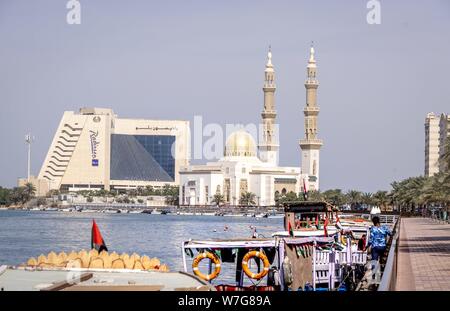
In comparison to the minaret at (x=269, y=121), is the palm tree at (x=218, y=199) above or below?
below

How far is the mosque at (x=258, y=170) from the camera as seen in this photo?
588 feet

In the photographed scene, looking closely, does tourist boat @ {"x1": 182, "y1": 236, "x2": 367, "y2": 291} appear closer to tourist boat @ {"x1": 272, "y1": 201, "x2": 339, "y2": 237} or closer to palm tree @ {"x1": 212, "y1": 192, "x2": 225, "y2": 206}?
tourist boat @ {"x1": 272, "y1": 201, "x2": 339, "y2": 237}

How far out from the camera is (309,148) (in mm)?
181375

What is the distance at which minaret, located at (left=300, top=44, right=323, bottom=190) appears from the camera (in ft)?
577

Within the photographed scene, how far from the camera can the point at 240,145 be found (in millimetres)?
184750

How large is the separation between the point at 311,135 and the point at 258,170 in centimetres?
1072

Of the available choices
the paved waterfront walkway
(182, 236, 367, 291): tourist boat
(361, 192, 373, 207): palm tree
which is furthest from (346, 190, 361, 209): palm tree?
(182, 236, 367, 291): tourist boat

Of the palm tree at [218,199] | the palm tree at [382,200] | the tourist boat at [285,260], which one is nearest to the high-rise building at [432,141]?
the palm tree at [218,199]

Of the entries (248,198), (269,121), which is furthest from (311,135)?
(248,198)

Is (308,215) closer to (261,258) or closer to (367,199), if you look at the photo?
(261,258)

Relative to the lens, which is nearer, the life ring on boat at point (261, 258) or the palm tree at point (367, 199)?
the life ring on boat at point (261, 258)

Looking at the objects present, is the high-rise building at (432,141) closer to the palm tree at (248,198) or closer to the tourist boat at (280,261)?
the palm tree at (248,198)

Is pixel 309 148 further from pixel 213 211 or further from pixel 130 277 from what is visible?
pixel 130 277
